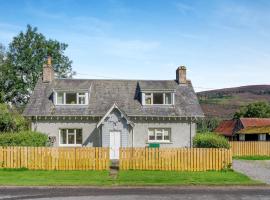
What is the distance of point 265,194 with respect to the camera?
19516 millimetres

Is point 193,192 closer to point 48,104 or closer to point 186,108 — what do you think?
point 186,108

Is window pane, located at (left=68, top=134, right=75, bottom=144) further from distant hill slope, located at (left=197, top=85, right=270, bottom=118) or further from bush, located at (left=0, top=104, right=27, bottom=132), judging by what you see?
distant hill slope, located at (left=197, top=85, right=270, bottom=118)

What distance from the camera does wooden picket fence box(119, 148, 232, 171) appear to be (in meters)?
27.3

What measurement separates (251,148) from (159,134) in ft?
36.0

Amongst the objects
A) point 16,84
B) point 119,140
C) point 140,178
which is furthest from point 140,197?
point 16,84

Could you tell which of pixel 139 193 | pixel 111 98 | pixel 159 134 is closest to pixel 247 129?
pixel 159 134

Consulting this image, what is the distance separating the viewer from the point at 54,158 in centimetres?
2728

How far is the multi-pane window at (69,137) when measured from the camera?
38.0 m

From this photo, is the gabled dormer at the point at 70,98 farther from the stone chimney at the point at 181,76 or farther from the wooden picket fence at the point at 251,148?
the wooden picket fence at the point at 251,148

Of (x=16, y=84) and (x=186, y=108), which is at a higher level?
(x=16, y=84)

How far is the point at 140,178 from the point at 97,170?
178 inches

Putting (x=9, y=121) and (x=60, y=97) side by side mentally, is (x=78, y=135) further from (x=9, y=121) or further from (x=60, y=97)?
(x=9, y=121)

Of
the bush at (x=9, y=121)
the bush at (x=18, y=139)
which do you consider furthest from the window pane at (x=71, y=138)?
the bush at (x=9, y=121)

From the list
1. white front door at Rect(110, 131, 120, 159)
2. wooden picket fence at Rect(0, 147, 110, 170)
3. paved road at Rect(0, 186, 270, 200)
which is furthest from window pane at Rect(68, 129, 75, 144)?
paved road at Rect(0, 186, 270, 200)
